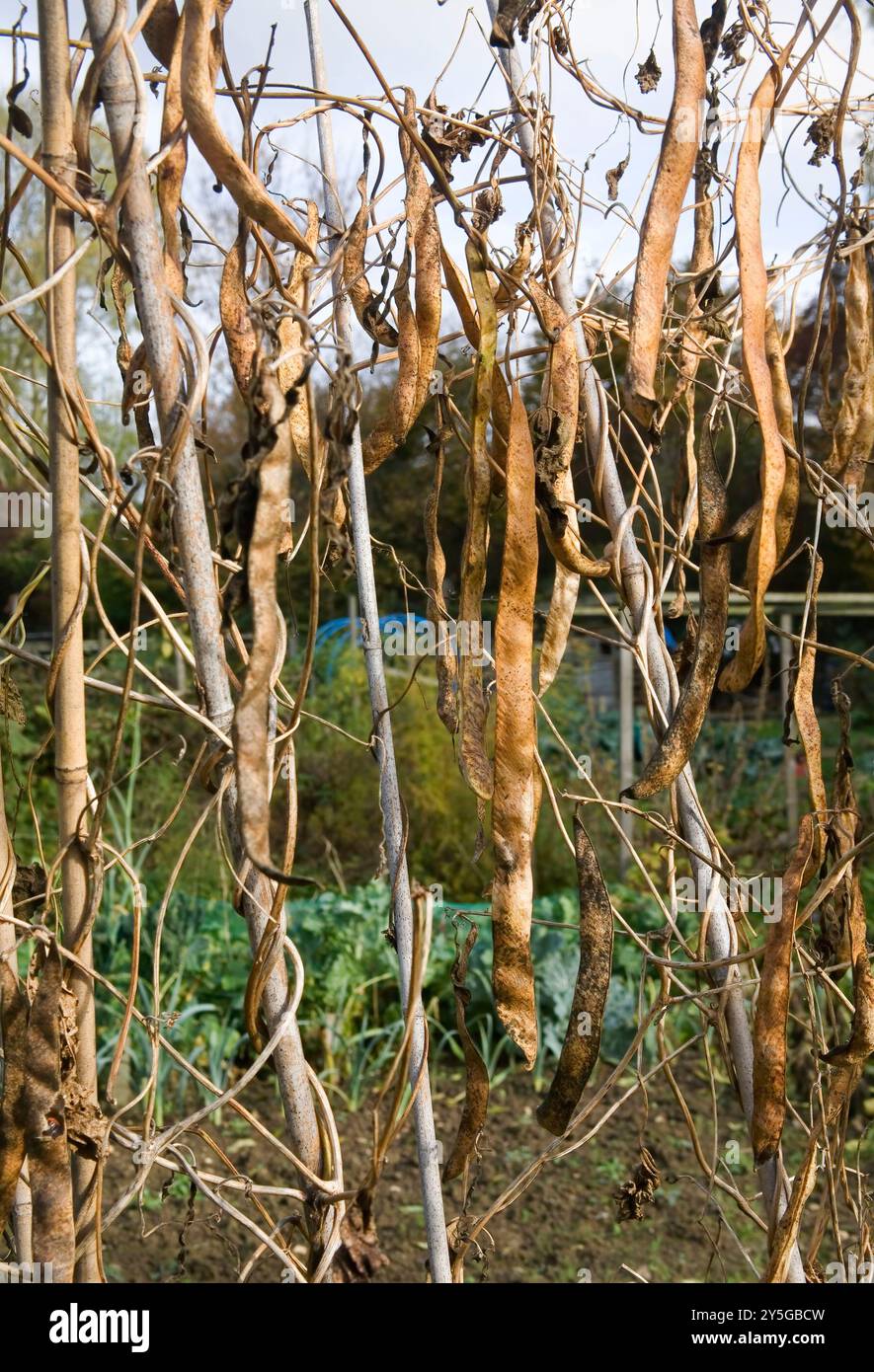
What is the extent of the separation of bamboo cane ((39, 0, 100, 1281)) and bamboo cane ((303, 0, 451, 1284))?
26 cm

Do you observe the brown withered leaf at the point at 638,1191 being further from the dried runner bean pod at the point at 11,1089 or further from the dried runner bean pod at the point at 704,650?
the dried runner bean pod at the point at 11,1089

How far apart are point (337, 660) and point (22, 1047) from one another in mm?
5523

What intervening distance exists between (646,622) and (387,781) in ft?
0.96

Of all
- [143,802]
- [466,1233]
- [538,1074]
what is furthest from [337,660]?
[466,1233]

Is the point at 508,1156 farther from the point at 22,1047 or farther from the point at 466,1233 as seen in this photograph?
the point at 22,1047

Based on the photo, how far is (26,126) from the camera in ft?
3.23

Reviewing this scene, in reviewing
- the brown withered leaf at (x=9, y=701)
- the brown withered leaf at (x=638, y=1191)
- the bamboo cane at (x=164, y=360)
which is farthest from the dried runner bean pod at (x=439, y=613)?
the brown withered leaf at (x=638, y=1191)

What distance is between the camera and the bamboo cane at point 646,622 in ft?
3.42

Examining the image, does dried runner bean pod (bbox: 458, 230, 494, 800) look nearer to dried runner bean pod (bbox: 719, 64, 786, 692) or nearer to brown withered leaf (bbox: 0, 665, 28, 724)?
dried runner bean pod (bbox: 719, 64, 786, 692)

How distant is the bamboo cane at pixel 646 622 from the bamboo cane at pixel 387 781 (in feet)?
0.63

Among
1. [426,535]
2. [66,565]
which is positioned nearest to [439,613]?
[426,535]

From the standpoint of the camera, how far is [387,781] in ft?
3.42

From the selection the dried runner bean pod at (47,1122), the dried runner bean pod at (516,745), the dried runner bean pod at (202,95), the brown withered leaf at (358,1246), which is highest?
the dried runner bean pod at (202,95)

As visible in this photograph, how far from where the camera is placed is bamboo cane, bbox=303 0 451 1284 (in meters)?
1.02
